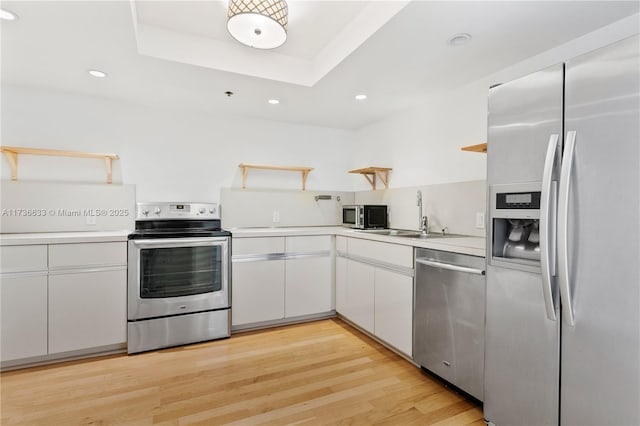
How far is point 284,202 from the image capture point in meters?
3.78

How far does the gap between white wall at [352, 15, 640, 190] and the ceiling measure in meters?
0.08

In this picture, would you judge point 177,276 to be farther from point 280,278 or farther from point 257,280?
point 280,278

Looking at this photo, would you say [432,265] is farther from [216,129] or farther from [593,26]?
[216,129]

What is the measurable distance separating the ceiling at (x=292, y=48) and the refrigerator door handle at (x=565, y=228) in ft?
2.89

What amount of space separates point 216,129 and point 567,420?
3.59 m

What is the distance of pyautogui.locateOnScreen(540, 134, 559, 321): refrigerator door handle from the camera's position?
4.33 feet

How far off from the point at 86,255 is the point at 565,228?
9.98ft

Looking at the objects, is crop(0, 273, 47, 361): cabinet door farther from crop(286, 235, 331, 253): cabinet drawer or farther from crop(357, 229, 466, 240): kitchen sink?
crop(357, 229, 466, 240): kitchen sink

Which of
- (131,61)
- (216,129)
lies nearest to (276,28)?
(131,61)

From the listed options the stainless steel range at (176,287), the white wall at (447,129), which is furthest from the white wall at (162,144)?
the white wall at (447,129)

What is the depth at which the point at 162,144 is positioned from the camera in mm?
3312

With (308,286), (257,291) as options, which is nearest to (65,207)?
(257,291)

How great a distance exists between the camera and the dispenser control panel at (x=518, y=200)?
1.44m

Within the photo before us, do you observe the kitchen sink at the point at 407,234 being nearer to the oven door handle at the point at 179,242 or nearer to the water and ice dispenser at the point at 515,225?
the water and ice dispenser at the point at 515,225
